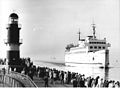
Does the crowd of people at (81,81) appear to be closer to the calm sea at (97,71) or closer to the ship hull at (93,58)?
the calm sea at (97,71)

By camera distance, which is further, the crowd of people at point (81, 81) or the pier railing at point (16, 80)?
the crowd of people at point (81, 81)

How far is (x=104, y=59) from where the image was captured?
65812 mm

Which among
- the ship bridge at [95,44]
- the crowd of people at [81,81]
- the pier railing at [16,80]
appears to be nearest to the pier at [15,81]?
the pier railing at [16,80]

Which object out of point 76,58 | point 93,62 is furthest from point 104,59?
point 76,58

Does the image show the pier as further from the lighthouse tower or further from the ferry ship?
the ferry ship

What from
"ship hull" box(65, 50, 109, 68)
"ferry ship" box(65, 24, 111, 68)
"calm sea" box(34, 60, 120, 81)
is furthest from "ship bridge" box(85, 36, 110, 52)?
"calm sea" box(34, 60, 120, 81)

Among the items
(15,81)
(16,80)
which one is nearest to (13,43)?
(16,80)

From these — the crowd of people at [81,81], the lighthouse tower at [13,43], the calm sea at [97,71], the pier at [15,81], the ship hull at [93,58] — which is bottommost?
the calm sea at [97,71]

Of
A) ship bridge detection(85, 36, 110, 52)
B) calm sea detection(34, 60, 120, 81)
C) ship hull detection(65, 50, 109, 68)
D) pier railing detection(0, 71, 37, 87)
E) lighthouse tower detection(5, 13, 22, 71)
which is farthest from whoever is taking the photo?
ship bridge detection(85, 36, 110, 52)

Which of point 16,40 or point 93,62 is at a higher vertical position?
point 16,40

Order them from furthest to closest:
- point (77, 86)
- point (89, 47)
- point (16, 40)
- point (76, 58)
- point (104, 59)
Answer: point (76, 58), point (89, 47), point (104, 59), point (16, 40), point (77, 86)

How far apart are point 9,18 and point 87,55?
48.9 meters

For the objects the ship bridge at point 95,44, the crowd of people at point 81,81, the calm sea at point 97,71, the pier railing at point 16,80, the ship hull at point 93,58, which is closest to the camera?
the pier railing at point 16,80

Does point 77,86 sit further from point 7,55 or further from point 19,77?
point 7,55
